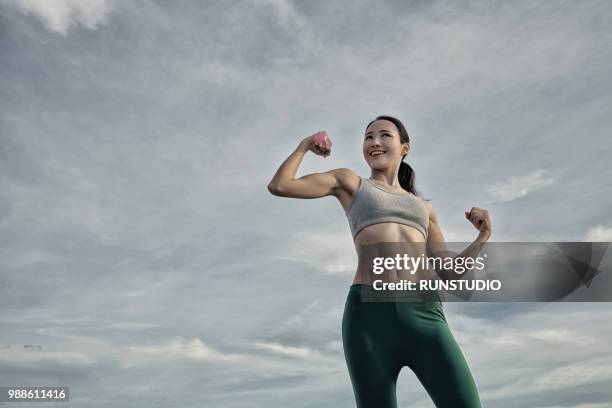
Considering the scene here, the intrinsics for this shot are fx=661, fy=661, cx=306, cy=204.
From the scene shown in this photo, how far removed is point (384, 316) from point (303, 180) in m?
1.41

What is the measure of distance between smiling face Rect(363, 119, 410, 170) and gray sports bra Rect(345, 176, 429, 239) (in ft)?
1.04

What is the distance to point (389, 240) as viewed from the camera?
6.12 metres

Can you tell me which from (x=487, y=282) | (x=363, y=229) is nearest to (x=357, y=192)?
(x=363, y=229)

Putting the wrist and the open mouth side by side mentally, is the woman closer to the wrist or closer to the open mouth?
the wrist

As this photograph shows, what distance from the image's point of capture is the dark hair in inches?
276

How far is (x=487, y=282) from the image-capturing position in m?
7.00

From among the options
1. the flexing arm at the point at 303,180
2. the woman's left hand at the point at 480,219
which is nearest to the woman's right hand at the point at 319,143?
the flexing arm at the point at 303,180

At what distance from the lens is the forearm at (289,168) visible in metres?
5.84

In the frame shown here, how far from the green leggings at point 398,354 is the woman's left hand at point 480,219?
1245 millimetres

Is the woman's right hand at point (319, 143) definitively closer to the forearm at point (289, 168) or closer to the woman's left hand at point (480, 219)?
the forearm at point (289, 168)

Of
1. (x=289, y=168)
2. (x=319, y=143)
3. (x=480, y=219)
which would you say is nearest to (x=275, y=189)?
(x=289, y=168)

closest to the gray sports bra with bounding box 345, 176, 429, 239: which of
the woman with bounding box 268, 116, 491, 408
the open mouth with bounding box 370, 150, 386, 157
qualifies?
the woman with bounding box 268, 116, 491, 408

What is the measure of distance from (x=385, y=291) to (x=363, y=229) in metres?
0.66

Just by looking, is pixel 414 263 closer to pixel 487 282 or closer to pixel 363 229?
pixel 363 229
